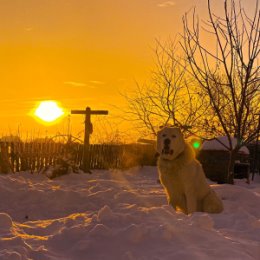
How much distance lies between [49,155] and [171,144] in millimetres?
9028

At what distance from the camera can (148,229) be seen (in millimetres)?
3811

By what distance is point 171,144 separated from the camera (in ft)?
20.9

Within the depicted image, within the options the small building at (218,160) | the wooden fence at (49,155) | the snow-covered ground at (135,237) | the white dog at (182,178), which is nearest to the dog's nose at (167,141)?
the white dog at (182,178)

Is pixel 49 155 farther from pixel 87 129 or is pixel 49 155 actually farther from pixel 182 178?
pixel 182 178

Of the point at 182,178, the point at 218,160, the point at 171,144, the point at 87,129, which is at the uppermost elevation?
the point at 87,129

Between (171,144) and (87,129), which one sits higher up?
(87,129)

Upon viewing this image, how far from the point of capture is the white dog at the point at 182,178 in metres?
6.25

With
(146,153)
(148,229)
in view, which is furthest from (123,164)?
(148,229)

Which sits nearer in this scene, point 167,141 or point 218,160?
Answer: point 167,141

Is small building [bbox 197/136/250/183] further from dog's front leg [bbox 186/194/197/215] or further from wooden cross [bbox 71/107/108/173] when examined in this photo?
dog's front leg [bbox 186/194/197/215]

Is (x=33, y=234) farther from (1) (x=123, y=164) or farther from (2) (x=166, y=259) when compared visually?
(1) (x=123, y=164)

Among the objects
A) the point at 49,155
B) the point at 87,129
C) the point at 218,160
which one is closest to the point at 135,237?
the point at 218,160

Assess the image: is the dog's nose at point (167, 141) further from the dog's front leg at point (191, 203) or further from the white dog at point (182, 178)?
the dog's front leg at point (191, 203)

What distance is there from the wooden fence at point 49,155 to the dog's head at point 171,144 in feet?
24.4
